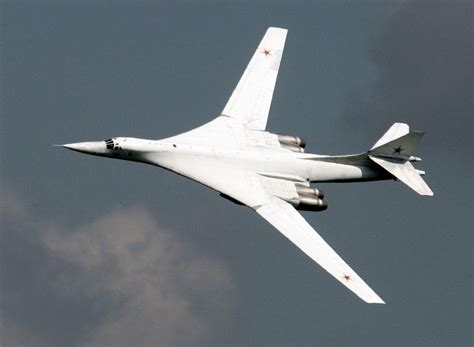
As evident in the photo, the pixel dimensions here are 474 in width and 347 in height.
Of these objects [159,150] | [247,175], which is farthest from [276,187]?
[159,150]

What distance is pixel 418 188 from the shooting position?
288 ft

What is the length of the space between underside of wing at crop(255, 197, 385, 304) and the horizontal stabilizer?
25.4ft

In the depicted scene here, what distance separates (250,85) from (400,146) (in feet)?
36.6

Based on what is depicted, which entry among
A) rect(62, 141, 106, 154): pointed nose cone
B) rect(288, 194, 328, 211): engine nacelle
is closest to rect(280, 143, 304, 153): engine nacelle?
rect(288, 194, 328, 211): engine nacelle

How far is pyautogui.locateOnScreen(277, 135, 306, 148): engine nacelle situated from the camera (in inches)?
3509

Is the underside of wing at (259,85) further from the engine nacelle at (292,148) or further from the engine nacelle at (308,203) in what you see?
the engine nacelle at (308,203)

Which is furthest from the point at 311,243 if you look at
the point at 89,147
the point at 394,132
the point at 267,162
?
the point at 89,147

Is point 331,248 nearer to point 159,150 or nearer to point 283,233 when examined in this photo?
point 283,233

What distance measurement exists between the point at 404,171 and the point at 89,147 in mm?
20515

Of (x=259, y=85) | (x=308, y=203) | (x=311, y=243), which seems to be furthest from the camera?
(x=259, y=85)

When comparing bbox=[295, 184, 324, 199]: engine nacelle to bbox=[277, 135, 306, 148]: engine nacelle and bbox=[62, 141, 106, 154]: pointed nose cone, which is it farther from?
bbox=[62, 141, 106, 154]: pointed nose cone

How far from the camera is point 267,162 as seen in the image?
284ft

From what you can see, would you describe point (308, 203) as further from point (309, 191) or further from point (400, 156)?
point (400, 156)

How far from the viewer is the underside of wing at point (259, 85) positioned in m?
90.8
